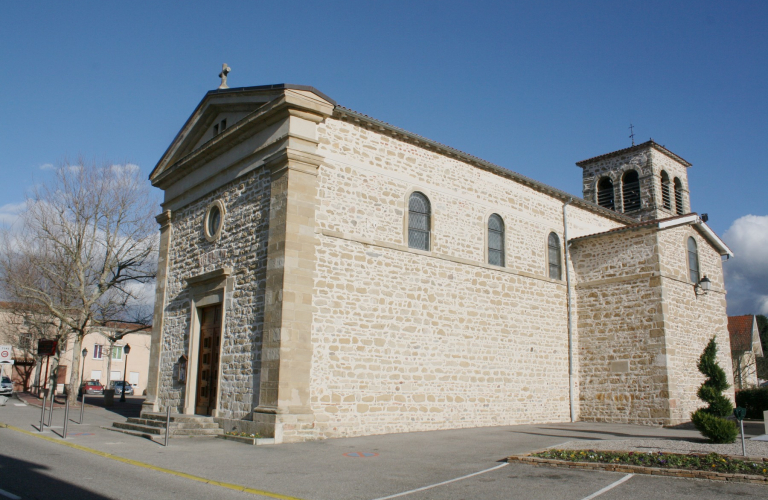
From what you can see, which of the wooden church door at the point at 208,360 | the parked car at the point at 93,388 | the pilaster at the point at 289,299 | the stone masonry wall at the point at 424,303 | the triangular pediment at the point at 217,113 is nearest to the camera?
the pilaster at the point at 289,299

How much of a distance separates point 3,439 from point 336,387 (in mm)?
6825

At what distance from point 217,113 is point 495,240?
9.08 m

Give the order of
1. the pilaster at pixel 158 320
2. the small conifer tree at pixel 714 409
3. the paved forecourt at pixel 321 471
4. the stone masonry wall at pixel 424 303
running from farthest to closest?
the pilaster at pixel 158 320 → the stone masonry wall at pixel 424 303 → the small conifer tree at pixel 714 409 → the paved forecourt at pixel 321 471

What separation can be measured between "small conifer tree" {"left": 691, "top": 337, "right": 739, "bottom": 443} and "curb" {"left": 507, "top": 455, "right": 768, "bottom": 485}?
7.82 feet

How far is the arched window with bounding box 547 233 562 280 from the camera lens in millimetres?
19469

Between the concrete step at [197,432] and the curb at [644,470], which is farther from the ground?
the curb at [644,470]

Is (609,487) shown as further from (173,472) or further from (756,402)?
(756,402)

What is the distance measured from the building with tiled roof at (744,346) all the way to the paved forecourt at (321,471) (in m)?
32.6

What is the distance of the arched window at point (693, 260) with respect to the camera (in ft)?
65.1

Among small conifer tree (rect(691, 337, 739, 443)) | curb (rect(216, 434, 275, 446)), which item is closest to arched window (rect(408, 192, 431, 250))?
curb (rect(216, 434, 275, 446))

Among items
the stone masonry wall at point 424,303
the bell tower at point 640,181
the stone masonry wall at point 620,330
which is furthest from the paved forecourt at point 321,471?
the bell tower at point 640,181

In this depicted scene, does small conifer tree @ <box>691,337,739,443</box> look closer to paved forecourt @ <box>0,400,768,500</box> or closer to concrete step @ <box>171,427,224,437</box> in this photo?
paved forecourt @ <box>0,400,768,500</box>

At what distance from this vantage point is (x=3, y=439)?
37.9ft

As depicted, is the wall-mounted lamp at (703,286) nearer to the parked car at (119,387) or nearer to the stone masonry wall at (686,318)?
the stone masonry wall at (686,318)
